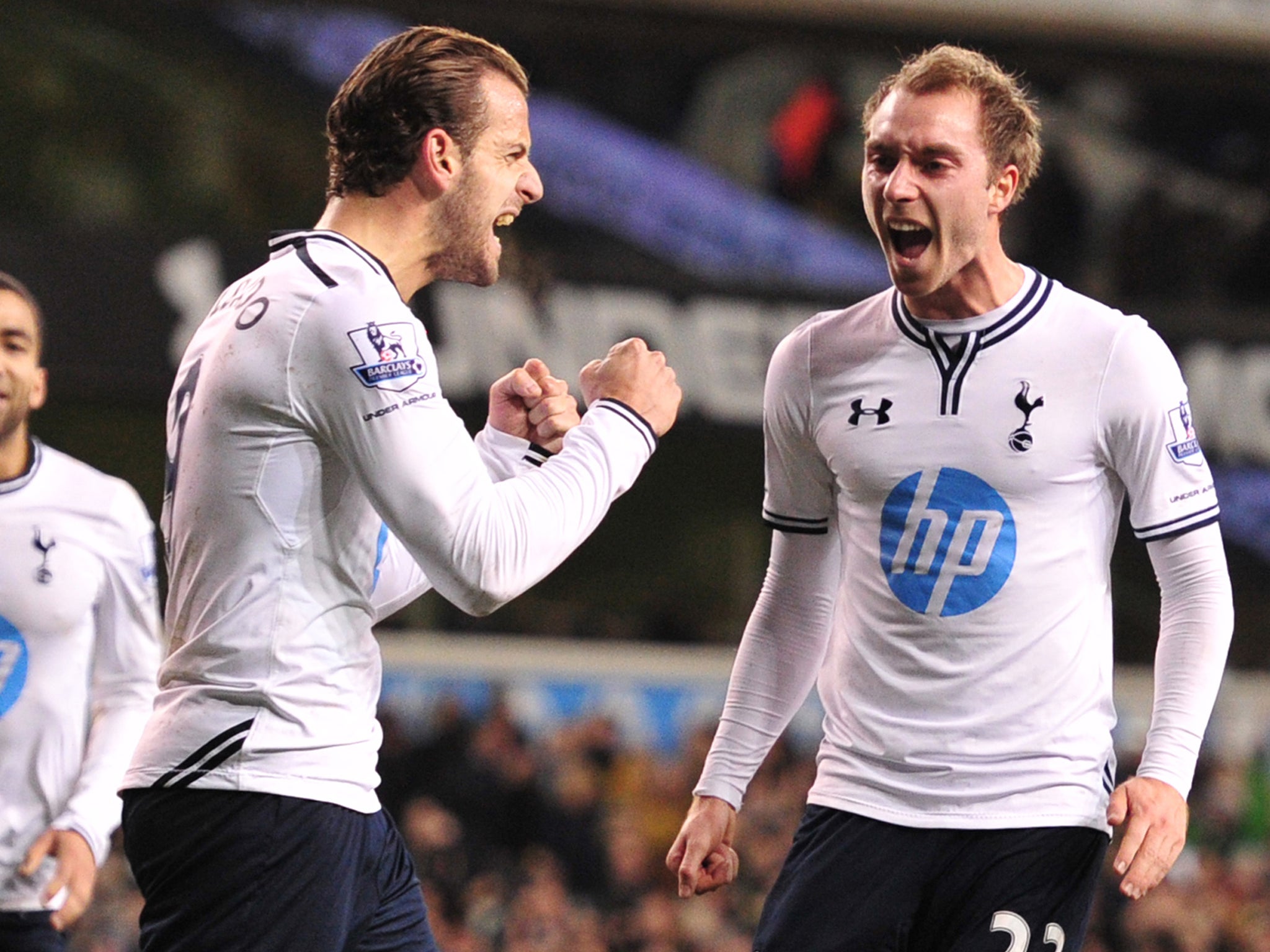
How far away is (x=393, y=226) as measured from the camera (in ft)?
9.66

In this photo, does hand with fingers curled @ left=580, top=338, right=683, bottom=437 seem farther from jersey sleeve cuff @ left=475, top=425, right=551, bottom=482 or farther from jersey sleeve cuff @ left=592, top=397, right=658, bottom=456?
jersey sleeve cuff @ left=475, top=425, right=551, bottom=482

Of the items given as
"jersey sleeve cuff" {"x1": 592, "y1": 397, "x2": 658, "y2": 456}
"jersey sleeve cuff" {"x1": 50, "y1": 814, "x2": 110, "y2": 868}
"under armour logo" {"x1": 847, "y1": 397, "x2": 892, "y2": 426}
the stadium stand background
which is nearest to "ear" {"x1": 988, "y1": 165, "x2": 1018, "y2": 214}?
"under armour logo" {"x1": 847, "y1": 397, "x2": 892, "y2": 426}

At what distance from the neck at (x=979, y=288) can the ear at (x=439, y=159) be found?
0.95 metres

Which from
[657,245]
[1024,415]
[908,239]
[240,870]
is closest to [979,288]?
[908,239]

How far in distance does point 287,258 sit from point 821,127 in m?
11.7

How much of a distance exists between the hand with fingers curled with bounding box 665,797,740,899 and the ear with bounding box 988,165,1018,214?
1.25 metres

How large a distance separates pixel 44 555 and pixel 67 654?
24 centimetres

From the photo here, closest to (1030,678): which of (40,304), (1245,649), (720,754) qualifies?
(720,754)

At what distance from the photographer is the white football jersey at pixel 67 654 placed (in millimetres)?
4184

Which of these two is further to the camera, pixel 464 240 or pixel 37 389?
pixel 37 389

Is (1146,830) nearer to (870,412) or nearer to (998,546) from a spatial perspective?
(998,546)

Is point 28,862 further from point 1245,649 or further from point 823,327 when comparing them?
point 1245,649

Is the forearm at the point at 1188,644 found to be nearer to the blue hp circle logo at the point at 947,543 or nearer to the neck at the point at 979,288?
the blue hp circle logo at the point at 947,543

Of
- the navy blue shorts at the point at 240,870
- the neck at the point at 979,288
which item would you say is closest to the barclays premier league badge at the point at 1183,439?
the neck at the point at 979,288
